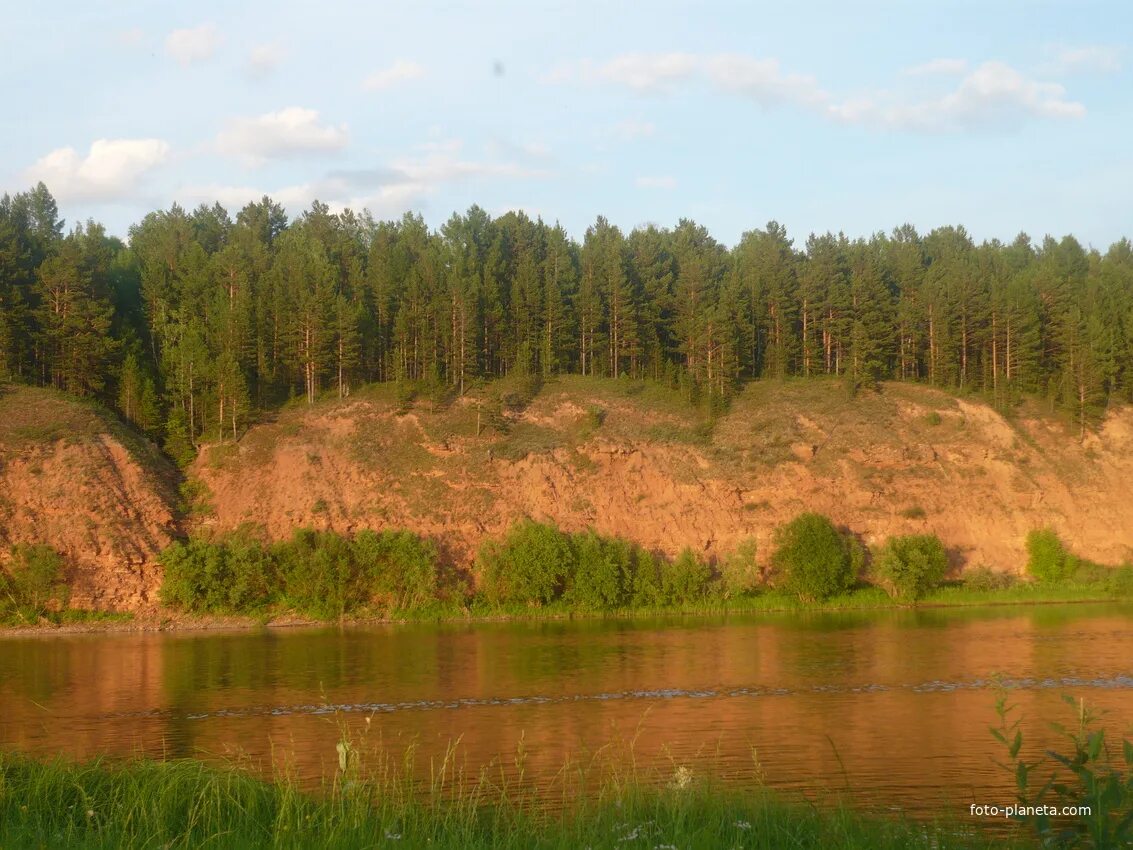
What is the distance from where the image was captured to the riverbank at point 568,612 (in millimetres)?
56906

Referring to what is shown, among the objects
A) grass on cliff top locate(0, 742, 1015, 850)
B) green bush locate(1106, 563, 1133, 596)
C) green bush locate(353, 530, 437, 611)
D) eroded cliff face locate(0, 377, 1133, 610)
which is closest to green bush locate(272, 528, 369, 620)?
green bush locate(353, 530, 437, 611)

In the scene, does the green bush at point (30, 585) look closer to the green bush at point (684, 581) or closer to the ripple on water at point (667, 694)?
the ripple on water at point (667, 694)

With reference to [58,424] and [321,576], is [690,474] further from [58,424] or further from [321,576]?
[58,424]

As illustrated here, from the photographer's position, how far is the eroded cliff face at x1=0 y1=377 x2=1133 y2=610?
208 ft

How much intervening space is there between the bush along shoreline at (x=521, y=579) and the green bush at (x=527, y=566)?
2.4 inches

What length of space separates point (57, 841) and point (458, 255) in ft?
274

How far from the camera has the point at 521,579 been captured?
195ft

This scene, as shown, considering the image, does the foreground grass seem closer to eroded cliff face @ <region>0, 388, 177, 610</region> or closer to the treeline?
eroded cliff face @ <region>0, 388, 177, 610</region>

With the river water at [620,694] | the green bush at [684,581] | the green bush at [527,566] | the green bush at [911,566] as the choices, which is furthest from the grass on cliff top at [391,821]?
the green bush at [911,566]

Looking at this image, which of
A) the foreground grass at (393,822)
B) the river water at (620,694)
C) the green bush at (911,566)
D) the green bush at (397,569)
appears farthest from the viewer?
the green bush at (911,566)

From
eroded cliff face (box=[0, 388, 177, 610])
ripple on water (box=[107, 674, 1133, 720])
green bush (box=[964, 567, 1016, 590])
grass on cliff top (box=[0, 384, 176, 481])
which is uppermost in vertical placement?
grass on cliff top (box=[0, 384, 176, 481])

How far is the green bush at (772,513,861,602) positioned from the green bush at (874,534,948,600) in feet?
5.75

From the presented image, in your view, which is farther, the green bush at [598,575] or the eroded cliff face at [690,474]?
the eroded cliff face at [690,474]

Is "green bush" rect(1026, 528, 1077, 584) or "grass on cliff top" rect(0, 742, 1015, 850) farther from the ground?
"grass on cliff top" rect(0, 742, 1015, 850)
